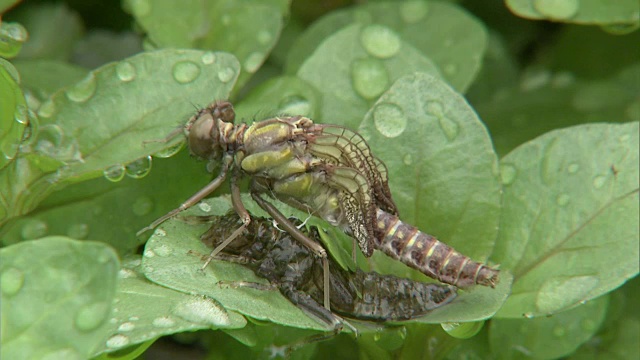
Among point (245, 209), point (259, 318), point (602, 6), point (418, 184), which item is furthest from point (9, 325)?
point (602, 6)

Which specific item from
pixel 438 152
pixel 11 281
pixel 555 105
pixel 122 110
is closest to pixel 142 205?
pixel 122 110

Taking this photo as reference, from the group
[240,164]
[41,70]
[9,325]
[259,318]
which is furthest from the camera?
[41,70]

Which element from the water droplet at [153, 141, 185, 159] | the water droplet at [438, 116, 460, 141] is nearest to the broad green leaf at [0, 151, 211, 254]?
the water droplet at [153, 141, 185, 159]

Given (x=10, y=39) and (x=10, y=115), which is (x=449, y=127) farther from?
(x=10, y=39)

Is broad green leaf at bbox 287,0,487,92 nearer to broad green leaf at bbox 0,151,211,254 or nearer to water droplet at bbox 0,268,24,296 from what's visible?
broad green leaf at bbox 0,151,211,254

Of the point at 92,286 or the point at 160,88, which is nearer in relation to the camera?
the point at 92,286

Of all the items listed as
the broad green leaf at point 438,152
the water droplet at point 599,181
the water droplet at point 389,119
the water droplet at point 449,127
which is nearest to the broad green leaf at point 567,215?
the water droplet at point 599,181

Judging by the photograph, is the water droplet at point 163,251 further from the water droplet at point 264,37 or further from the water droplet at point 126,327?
the water droplet at point 264,37

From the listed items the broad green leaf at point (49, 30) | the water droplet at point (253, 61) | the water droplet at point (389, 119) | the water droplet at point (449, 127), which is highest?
the water droplet at point (449, 127)

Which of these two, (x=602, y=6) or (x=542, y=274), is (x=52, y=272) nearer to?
(x=542, y=274)
